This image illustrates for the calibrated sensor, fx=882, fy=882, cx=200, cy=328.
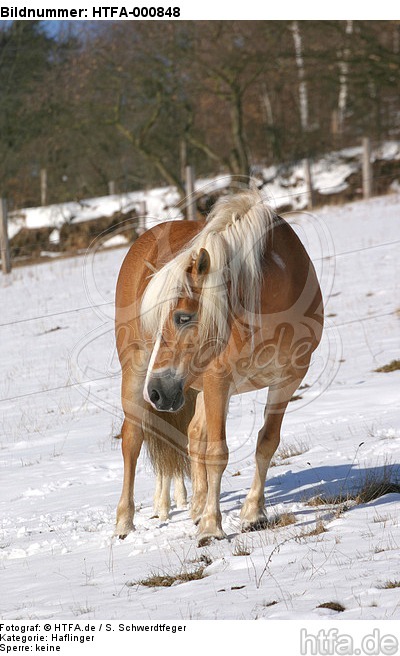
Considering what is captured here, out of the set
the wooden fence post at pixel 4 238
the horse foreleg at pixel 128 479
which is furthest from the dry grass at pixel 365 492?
the wooden fence post at pixel 4 238

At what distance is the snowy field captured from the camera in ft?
11.9

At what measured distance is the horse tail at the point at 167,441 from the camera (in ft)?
18.1

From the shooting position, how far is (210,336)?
173 inches

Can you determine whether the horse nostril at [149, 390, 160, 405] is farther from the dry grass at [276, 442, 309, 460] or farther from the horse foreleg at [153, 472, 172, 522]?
the dry grass at [276, 442, 309, 460]

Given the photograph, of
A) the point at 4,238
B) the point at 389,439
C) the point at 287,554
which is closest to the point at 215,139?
the point at 4,238

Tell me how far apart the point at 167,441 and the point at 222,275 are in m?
1.55

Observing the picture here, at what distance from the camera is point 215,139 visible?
101 feet

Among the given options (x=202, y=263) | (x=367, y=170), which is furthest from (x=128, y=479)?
(x=367, y=170)

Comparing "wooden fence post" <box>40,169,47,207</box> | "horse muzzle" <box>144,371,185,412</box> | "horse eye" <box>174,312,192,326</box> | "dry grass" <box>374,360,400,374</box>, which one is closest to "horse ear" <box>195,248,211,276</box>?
"horse eye" <box>174,312,192,326</box>

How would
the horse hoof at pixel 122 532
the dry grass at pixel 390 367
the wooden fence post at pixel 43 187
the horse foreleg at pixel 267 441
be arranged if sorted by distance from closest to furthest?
1. the horse foreleg at pixel 267 441
2. the horse hoof at pixel 122 532
3. the dry grass at pixel 390 367
4. the wooden fence post at pixel 43 187

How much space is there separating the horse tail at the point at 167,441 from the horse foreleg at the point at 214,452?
2.73 ft

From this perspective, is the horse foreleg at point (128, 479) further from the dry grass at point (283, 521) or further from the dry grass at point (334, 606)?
the dry grass at point (334, 606)
